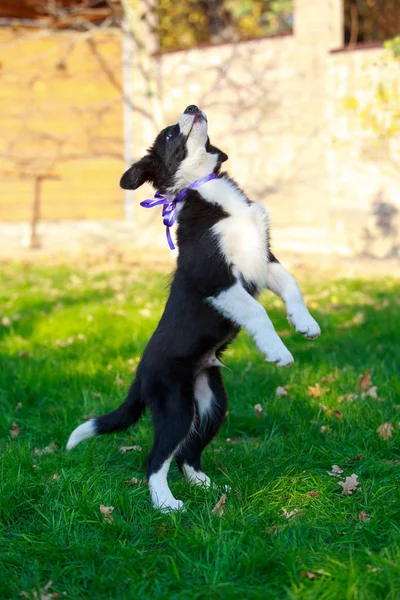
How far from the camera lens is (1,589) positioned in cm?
213

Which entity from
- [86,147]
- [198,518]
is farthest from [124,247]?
[198,518]

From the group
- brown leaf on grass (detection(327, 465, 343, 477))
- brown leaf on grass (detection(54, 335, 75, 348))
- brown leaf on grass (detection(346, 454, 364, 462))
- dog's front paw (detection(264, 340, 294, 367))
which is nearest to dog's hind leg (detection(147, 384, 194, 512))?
dog's front paw (detection(264, 340, 294, 367))

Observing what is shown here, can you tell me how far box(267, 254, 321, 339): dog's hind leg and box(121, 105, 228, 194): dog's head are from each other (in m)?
0.50

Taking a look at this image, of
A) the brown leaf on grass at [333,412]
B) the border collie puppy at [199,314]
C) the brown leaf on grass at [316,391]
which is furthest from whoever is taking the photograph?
the brown leaf on grass at [316,391]

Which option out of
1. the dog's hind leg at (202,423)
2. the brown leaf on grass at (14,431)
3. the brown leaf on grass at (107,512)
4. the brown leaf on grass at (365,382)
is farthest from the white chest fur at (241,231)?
the brown leaf on grass at (14,431)

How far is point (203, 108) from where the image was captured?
10.5 meters

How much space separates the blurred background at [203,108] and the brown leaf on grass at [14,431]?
6137 millimetres

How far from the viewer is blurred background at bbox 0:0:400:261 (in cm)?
922

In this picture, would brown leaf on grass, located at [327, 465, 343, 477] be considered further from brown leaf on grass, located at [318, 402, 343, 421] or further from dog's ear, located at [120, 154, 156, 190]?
dog's ear, located at [120, 154, 156, 190]

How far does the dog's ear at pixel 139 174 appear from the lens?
10.3ft

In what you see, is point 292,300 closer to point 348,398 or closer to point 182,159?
point 182,159

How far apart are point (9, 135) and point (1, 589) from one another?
10172mm

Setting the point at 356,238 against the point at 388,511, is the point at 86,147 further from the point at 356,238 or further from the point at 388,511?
the point at 388,511

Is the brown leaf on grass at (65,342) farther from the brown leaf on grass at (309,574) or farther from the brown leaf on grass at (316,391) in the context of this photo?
the brown leaf on grass at (309,574)
